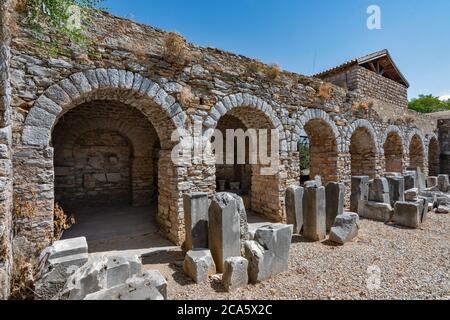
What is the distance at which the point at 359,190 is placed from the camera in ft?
21.5

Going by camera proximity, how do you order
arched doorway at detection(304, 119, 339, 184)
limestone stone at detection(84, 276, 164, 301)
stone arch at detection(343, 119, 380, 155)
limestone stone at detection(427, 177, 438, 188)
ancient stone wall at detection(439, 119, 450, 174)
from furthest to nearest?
1. ancient stone wall at detection(439, 119, 450, 174)
2. limestone stone at detection(427, 177, 438, 188)
3. stone arch at detection(343, 119, 380, 155)
4. arched doorway at detection(304, 119, 339, 184)
5. limestone stone at detection(84, 276, 164, 301)

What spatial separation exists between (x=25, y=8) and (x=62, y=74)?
3.18ft

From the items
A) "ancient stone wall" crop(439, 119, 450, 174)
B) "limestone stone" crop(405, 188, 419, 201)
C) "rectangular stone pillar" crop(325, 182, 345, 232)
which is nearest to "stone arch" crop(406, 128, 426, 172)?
"ancient stone wall" crop(439, 119, 450, 174)

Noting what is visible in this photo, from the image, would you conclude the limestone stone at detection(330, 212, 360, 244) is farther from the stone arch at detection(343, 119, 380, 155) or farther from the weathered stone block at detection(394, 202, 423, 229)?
the stone arch at detection(343, 119, 380, 155)

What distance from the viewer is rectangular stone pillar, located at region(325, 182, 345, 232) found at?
5.00 m

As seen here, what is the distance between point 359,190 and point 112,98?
672 centimetres

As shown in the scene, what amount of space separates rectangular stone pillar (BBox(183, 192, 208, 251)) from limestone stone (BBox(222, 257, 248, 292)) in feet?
2.60

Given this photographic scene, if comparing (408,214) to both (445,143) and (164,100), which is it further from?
(445,143)

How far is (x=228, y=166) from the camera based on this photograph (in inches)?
370

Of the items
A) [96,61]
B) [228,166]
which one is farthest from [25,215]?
[228,166]

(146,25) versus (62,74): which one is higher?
(146,25)

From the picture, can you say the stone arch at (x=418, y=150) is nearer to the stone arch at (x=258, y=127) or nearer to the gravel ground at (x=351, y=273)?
the gravel ground at (x=351, y=273)

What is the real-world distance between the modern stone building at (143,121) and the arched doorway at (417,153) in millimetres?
2705

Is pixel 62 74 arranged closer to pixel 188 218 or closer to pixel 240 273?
pixel 188 218
